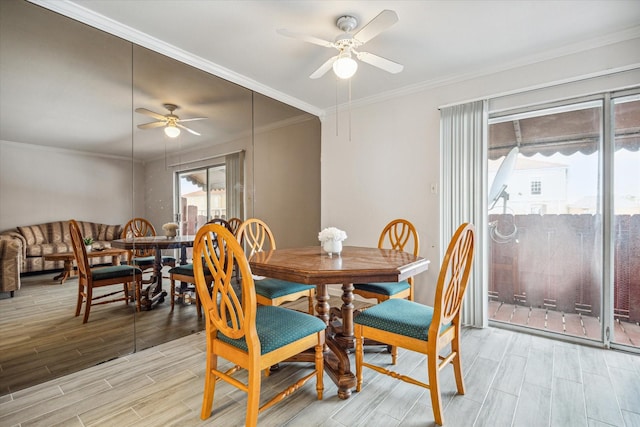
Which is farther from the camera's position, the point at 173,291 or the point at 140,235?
the point at 173,291

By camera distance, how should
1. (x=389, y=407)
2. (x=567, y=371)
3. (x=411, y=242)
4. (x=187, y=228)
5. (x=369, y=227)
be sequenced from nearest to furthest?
(x=389, y=407) → (x=567, y=371) → (x=187, y=228) → (x=411, y=242) → (x=369, y=227)

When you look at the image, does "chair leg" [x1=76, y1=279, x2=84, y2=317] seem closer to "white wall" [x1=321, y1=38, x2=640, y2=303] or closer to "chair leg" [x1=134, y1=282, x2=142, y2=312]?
"chair leg" [x1=134, y1=282, x2=142, y2=312]

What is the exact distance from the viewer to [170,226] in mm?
2699

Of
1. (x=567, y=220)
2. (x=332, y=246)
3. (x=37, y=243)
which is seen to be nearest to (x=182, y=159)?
(x=37, y=243)

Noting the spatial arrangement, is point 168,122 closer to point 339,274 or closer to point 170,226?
point 170,226

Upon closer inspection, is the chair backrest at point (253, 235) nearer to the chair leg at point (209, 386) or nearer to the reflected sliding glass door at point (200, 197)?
the reflected sliding glass door at point (200, 197)

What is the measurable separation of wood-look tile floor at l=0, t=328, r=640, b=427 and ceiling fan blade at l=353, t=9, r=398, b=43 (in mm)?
2194

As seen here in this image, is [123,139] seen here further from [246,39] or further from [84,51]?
[246,39]

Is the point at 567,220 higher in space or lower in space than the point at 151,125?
lower

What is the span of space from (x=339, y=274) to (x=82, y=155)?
209cm

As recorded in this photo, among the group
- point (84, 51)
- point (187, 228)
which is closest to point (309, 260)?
point (187, 228)

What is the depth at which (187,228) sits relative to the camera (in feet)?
9.28

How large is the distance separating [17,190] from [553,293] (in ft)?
13.6

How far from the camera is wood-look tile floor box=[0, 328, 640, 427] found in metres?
1.62
